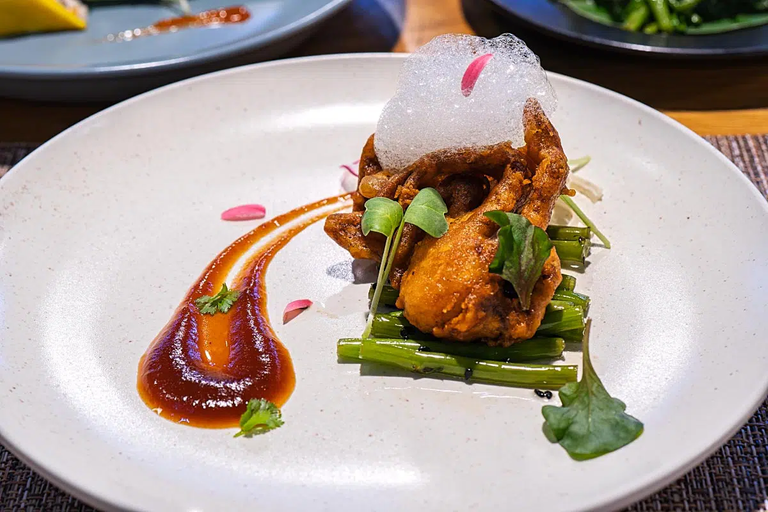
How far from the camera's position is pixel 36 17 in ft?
14.9

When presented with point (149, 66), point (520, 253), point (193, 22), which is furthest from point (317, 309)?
point (193, 22)

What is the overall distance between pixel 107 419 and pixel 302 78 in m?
2.18

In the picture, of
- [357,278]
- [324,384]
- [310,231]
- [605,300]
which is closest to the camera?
[324,384]

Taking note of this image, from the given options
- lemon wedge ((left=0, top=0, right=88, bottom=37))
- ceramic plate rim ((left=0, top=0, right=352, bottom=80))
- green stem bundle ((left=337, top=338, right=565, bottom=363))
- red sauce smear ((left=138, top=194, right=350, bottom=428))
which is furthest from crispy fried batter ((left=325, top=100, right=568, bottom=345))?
lemon wedge ((left=0, top=0, right=88, bottom=37))

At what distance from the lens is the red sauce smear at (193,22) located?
4.69 m

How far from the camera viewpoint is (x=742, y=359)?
2248 mm

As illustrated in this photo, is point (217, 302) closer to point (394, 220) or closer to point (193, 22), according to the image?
point (394, 220)

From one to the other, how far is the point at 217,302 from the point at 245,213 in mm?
623

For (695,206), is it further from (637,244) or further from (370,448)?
(370,448)

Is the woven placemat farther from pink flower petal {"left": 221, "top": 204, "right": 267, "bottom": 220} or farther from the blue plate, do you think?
the blue plate

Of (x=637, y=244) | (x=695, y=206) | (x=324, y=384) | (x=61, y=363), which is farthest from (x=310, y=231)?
(x=695, y=206)

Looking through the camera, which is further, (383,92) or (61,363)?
(383,92)

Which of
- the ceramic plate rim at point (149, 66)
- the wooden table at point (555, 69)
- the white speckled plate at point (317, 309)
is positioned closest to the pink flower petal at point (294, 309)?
the white speckled plate at point (317, 309)

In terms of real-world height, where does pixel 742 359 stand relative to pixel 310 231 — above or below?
above
